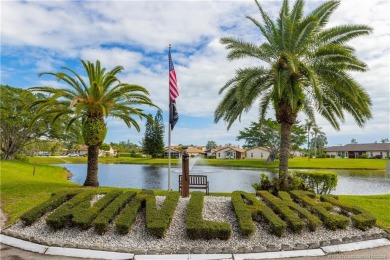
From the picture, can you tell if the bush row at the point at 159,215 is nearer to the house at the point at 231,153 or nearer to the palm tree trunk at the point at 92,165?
the palm tree trunk at the point at 92,165

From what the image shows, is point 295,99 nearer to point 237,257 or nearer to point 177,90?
point 177,90

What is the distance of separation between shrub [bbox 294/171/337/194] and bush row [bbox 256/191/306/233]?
6.32 metres

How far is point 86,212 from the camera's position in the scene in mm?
8133

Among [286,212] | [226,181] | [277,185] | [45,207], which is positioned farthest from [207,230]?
[226,181]

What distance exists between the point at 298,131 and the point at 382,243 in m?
45.7

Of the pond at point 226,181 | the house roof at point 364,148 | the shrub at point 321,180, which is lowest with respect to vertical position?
the pond at point 226,181

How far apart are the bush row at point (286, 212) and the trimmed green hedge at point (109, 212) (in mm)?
4441

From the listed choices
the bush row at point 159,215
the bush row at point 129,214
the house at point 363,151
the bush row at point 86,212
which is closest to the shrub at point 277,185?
the bush row at point 159,215

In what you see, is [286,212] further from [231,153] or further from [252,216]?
[231,153]

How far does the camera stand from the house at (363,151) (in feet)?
258

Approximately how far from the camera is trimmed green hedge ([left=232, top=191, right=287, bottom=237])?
23.9ft

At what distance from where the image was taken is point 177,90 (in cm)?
1336

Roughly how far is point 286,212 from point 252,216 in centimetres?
93

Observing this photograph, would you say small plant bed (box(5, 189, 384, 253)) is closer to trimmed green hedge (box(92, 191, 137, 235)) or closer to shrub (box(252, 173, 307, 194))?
trimmed green hedge (box(92, 191, 137, 235))
